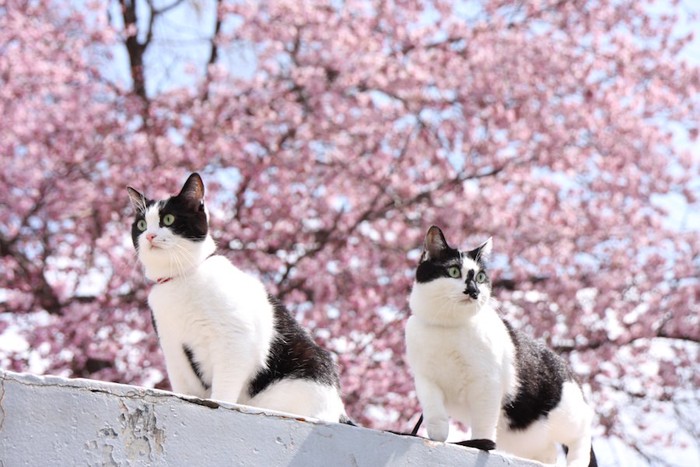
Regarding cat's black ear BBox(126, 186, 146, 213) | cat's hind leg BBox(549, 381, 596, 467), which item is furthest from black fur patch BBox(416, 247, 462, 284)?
cat's black ear BBox(126, 186, 146, 213)

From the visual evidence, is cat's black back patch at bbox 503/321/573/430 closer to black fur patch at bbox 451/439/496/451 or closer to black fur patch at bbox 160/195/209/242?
black fur patch at bbox 451/439/496/451

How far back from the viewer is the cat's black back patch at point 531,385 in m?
3.02

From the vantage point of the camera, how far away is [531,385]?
10.0ft

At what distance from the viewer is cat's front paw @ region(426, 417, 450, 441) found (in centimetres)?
283

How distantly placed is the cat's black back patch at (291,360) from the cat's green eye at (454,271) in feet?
1.76

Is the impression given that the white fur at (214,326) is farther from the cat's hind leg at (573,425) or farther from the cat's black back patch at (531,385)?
the cat's hind leg at (573,425)

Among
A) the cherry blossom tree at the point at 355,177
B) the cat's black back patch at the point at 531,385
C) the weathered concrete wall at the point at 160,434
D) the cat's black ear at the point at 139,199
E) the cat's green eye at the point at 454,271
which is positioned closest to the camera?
the weathered concrete wall at the point at 160,434

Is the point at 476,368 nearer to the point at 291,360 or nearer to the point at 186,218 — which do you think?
the point at 291,360

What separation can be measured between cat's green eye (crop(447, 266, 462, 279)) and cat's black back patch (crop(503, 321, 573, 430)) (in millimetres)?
339

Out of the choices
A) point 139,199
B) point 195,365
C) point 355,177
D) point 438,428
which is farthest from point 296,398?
point 355,177

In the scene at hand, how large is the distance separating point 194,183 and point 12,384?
1.07 m

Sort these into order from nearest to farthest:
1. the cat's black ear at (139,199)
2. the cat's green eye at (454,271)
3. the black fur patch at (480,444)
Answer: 1. the black fur patch at (480,444)
2. the cat's green eye at (454,271)
3. the cat's black ear at (139,199)

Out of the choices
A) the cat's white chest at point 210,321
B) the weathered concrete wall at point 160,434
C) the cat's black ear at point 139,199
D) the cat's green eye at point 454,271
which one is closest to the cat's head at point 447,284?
the cat's green eye at point 454,271

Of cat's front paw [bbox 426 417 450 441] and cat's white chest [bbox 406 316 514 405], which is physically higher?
cat's white chest [bbox 406 316 514 405]
